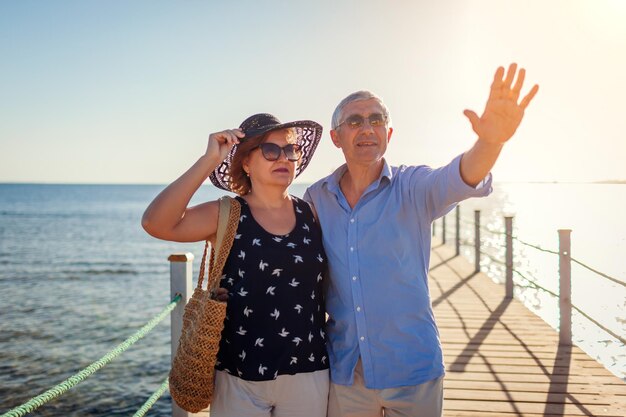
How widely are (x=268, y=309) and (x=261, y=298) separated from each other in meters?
0.05

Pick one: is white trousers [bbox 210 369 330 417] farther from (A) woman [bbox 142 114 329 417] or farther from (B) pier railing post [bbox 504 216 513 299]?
(B) pier railing post [bbox 504 216 513 299]

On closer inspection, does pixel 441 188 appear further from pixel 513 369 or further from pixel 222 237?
pixel 513 369

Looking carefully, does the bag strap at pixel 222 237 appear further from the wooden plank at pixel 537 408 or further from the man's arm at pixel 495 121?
the wooden plank at pixel 537 408

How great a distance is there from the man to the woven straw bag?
463mm

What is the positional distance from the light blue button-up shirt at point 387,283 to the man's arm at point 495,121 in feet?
0.53

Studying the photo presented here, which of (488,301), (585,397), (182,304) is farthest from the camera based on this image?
(488,301)

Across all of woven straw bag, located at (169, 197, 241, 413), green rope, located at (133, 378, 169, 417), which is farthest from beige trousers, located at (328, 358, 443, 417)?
green rope, located at (133, 378, 169, 417)

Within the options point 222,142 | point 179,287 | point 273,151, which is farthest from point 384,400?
point 179,287

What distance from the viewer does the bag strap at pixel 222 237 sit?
2246 millimetres

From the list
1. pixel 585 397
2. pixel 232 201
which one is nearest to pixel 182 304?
pixel 232 201

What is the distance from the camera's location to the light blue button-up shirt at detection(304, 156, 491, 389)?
229 cm

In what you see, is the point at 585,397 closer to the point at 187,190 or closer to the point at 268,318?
the point at 268,318

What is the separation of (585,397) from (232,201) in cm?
333

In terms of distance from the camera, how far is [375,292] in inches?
91.2
